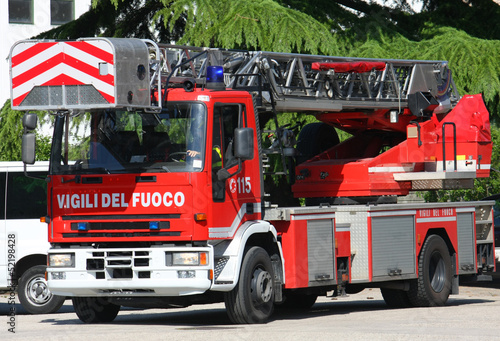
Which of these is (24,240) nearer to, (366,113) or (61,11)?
(366,113)

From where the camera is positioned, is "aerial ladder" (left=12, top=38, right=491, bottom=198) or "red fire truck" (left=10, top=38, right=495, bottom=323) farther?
"aerial ladder" (left=12, top=38, right=491, bottom=198)

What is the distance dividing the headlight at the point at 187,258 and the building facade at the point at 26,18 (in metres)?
22.9

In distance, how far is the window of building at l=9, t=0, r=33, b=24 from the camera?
3219 centimetres

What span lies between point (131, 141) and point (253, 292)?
2184 mm

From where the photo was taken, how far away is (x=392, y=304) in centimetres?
1403

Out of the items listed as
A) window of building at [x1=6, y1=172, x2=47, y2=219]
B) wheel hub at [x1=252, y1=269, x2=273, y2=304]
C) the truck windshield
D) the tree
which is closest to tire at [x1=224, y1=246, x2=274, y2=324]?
wheel hub at [x1=252, y1=269, x2=273, y2=304]

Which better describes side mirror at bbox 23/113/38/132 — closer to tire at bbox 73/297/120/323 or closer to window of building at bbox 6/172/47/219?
tire at bbox 73/297/120/323

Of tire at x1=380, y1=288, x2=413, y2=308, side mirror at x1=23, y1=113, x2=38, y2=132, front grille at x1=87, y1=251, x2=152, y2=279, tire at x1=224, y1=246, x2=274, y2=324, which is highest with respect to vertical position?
side mirror at x1=23, y1=113, x2=38, y2=132

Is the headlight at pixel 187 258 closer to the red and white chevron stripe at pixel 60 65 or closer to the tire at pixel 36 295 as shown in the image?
the red and white chevron stripe at pixel 60 65

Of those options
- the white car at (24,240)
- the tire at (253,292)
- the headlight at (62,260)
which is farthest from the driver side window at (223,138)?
the white car at (24,240)

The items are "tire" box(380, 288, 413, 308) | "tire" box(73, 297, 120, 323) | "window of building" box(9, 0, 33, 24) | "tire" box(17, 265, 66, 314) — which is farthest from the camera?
"window of building" box(9, 0, 33, 24)

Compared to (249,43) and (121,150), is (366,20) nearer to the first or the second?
(249,43)

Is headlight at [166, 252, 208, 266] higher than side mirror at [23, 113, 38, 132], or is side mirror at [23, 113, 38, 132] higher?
side mirror at [23, 113, 38, 132]

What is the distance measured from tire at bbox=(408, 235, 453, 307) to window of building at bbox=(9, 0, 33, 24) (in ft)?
72.1
